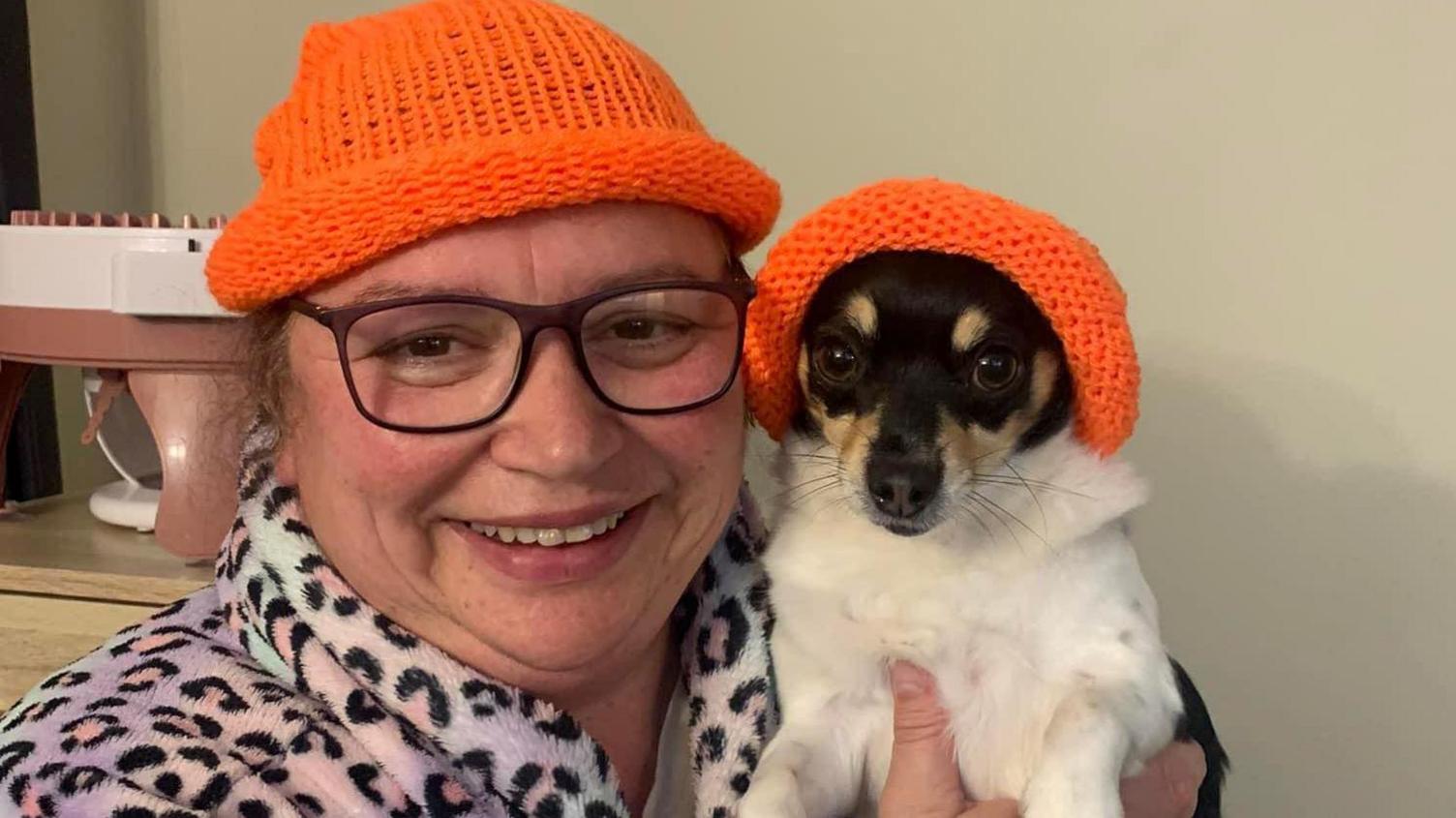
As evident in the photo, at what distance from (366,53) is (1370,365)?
133cm

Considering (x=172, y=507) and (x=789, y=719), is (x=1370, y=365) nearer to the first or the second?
(x=789, y=719)

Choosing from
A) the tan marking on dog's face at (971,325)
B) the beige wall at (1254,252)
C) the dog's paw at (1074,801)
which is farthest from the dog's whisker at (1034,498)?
the beige wall at (1254,252)

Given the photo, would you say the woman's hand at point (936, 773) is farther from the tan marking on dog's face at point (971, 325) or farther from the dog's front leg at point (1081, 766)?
the tan marking on dog's face at point (971, 325)

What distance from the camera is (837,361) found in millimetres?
1079

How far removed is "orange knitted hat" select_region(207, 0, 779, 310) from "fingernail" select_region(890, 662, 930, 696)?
0.49 m

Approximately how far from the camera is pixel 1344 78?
1.34 metres

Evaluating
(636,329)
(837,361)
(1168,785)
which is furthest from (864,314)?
(1168,785)

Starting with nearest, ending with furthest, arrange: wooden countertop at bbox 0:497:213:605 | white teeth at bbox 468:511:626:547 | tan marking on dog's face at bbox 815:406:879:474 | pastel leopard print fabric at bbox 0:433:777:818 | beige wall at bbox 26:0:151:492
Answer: pastel leopard print fabric at bbox 0:433:777:818 → white teeth at bbox 468:511:626:547 → tan marking on dog's face at bbox 815:406:879:474 → wooden countertop at bbox 0:497:213:605 → beige wall at bbox 26:0:151:492

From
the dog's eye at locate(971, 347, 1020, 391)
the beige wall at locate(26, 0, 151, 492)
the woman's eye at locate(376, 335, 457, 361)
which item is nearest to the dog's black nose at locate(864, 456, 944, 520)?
the dog's eye at locate(971, 347, 1020, 391)

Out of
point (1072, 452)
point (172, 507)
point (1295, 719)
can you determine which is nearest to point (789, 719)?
point (1072, 452)

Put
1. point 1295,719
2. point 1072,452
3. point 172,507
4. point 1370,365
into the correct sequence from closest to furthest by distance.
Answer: point 1072,452
point 172,507
point 1370,365
point 1295,719

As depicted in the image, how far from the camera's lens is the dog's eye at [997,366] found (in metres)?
1.03

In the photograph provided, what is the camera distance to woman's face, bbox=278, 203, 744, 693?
744 millimetres

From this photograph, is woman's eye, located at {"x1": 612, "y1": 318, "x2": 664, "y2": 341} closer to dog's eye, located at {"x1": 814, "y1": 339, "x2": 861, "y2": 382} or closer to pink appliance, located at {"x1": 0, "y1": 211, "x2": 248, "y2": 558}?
dog's eye, located at {"x1": 814, "y1": 339, "x2": 861, "y2": 382}
